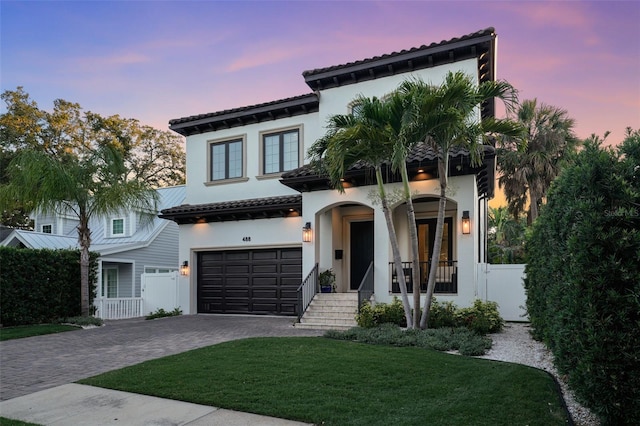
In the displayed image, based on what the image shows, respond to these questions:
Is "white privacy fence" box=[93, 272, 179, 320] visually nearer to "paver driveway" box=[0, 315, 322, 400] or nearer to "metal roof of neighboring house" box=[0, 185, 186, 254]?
"paver driveway" box=[0, 315, 322, 400]

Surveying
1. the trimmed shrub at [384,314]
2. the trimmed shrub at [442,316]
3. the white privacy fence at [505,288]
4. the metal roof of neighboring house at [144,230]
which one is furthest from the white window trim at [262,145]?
the metal roof of neighboring house at [144,230]

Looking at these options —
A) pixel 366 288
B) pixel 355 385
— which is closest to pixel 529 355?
pixel 355 385

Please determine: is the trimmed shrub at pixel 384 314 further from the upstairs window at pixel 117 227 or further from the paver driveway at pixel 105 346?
the upstairs window at pixel 117 227

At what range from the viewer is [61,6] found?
11.9 m

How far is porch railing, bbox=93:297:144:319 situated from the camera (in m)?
17.0

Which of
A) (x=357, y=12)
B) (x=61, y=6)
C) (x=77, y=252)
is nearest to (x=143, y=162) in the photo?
(x=77, y=252)

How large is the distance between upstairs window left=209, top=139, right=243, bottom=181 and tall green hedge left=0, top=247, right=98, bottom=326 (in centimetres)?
577

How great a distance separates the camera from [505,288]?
42.9 ft

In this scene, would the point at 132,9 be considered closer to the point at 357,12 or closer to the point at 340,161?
the point at 357,12

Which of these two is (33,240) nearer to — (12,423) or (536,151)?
(12,423)

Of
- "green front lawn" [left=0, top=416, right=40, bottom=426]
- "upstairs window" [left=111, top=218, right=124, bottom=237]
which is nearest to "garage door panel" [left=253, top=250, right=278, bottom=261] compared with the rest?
"upstairs window" [left=111, top=218, right=124, bottom=237]

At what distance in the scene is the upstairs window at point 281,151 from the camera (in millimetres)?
16859

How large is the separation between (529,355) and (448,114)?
4.86 metres

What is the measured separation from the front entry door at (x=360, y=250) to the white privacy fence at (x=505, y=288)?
3.84 m
